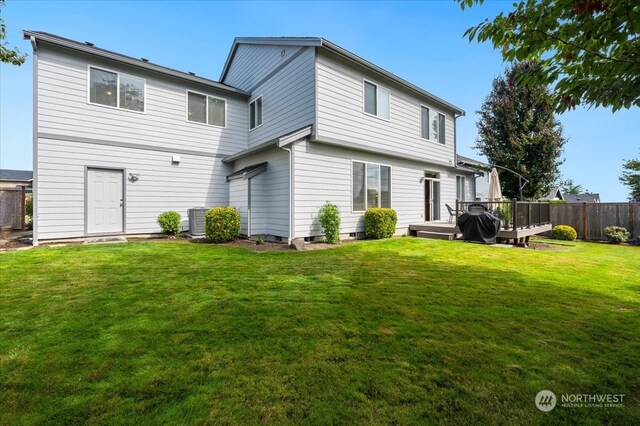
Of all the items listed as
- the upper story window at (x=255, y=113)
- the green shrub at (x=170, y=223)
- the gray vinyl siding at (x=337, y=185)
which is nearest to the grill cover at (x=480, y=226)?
the gray vinyl siding at (x=337, y=185)

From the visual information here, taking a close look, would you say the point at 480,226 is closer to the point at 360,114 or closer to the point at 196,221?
the point at 360,114

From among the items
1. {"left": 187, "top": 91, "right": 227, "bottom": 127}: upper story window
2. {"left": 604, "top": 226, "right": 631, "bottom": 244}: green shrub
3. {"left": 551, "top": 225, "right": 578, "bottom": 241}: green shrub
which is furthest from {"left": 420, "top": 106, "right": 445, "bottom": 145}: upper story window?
{"left": 187, "top": 91, "right": 227, "bottom": 127}: upper story window

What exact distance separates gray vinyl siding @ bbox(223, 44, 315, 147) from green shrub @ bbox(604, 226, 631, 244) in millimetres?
12623

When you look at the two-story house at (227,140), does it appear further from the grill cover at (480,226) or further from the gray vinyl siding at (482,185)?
the gray vinyl siding at (482,185)

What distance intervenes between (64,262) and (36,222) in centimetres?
366

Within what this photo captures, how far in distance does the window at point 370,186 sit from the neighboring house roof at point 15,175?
29698 mm

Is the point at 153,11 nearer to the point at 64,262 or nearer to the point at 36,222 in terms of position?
the point at 36,222

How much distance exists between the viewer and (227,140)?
12.1 metres

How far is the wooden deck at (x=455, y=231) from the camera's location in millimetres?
9453

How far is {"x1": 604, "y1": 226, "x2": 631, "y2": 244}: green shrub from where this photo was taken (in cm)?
1170

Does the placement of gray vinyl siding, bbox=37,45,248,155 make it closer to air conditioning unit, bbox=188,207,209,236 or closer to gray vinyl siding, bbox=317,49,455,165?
air conditioning unit, bbox=188,207,209,236

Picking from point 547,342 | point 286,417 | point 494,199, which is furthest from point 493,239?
point 286,417

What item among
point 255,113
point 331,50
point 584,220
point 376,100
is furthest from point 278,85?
point 584,220

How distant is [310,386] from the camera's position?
6.98ft
